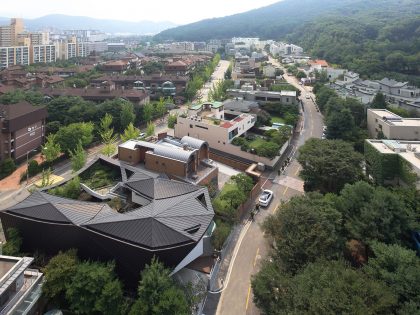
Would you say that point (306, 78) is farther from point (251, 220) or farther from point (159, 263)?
point (159, 263)

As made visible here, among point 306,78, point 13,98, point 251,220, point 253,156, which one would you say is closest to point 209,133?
point 253,156

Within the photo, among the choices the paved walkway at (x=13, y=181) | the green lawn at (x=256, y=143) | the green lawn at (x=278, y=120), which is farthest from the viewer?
the green lawn at (x=278, y=120)

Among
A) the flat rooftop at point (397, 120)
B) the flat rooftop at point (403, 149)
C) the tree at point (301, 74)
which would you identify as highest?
the tree at point (301, 74)

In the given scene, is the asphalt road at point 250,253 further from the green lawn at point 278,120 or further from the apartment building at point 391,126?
the apartment building at point 391,126

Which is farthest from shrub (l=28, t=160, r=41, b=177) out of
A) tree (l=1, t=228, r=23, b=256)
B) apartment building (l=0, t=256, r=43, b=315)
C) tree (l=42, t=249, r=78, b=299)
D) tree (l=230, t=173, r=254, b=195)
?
tree (l=230, t=173, r=254, b=195)

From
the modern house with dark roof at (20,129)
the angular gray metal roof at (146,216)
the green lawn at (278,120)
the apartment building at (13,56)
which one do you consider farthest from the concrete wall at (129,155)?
the apartment building at (13,56)

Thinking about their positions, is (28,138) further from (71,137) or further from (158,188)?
(158,188)

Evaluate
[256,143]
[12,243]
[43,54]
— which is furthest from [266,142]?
[43,54]
